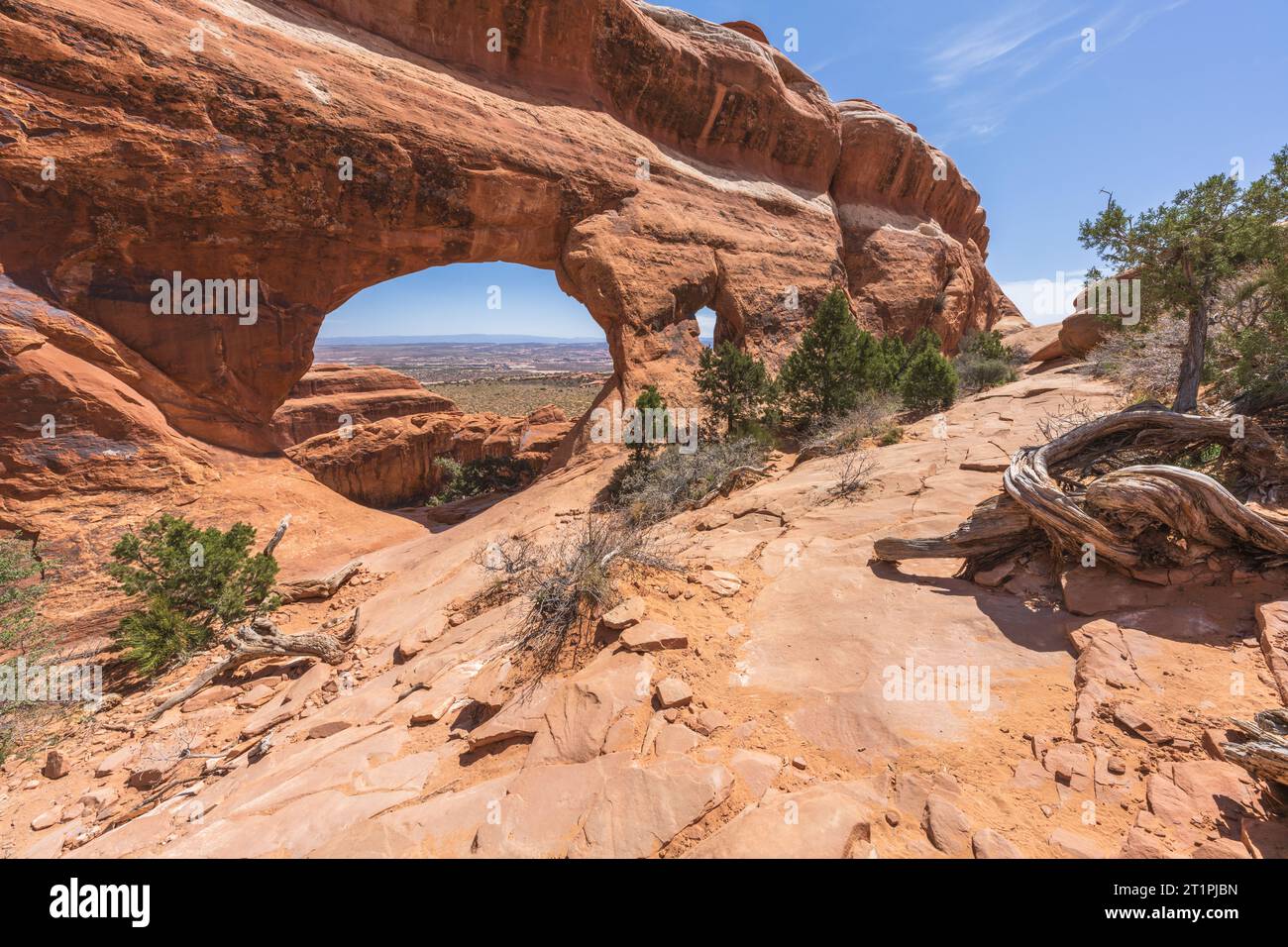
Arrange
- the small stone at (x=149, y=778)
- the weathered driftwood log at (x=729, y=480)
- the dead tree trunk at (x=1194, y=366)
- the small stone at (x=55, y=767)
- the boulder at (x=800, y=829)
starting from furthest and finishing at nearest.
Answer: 1. the weathered driftwood log at (x=729, y=480)
2. the dead tree trunk at (x=1194, y=366)
3. the small stone at (x=55, y=767)
4. the small stone at (x=149, y=778)
5. the boulder at (x=800, y=829)

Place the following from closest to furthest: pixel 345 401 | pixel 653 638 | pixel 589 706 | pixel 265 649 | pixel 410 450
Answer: pixel 589 706
pixel 653 638
pixel 265 649
pixel 410 450
pixel 345 401

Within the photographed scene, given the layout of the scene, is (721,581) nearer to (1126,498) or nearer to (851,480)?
(1126,498)

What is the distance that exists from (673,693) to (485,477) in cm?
1989

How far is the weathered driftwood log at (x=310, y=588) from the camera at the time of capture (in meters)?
8.95

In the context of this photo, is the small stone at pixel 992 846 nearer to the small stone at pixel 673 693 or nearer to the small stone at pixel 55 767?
the small stone at pixel 673 693

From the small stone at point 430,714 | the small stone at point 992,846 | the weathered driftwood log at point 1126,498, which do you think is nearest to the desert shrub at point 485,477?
the small stone at point 430,714

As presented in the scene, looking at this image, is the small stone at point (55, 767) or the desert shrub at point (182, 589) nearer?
the small stone at point (55, 767)

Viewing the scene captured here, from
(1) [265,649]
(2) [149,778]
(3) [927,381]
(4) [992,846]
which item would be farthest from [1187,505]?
(3) [927,381]

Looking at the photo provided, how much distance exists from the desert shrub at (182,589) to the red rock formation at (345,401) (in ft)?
67.4

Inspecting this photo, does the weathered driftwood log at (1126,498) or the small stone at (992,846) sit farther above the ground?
the weathered driftwood log at (1126,498)

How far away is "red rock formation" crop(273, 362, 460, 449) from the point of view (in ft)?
90.5

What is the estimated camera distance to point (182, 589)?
7.71 m
